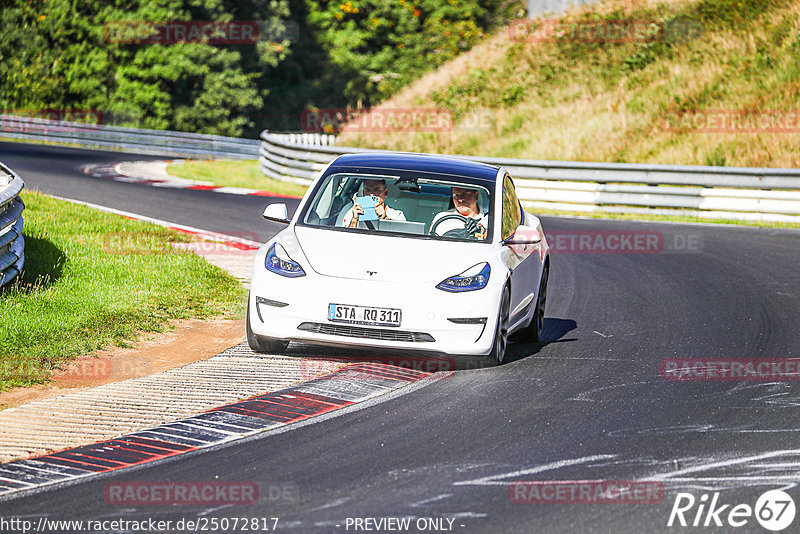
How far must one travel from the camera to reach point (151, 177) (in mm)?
27094

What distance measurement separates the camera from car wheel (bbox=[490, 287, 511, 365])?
869 cm

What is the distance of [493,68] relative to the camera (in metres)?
37.6

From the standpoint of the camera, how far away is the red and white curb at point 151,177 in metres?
24.3

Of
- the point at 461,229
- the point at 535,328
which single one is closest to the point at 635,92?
the point at 535,328

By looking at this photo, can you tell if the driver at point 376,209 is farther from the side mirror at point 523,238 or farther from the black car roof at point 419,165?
the side mirror at point 523,238

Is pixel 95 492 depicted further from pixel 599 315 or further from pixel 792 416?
pixel 599 315

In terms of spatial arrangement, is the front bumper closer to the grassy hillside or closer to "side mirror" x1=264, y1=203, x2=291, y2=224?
"side mirror" x1=264, y1=203, x2=291, y2=224

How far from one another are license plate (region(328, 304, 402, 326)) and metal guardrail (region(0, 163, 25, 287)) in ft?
11.9

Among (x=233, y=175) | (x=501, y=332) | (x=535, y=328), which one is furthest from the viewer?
(x=233, y=175)

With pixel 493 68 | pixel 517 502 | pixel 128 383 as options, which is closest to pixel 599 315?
pixel 128 383

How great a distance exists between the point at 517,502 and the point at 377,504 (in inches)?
27.4

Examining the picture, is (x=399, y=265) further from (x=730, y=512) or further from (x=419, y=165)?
(x=730, y=512)

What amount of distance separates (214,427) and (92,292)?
14.8 ft

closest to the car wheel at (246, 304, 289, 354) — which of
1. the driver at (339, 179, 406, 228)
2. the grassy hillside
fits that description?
the driver at (339, 179, 406, 228)
